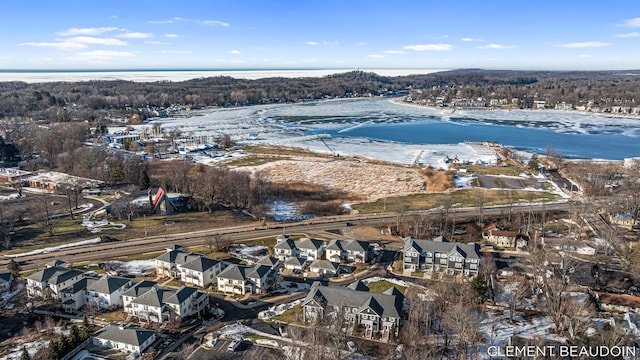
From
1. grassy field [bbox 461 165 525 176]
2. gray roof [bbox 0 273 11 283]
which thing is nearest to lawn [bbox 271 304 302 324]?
gray roof [bbox 0 273 11 283]

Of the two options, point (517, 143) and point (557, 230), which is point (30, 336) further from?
point (517, 143)

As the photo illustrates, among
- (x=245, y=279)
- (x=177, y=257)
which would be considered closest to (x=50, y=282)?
(x=177, y=257)

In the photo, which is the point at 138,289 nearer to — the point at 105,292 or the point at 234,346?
the point at 105,292

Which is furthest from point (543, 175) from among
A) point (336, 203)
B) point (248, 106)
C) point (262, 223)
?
point (248, 106)

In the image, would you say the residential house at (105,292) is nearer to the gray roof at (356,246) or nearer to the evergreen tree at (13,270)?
the evergreen tree at (13,270)

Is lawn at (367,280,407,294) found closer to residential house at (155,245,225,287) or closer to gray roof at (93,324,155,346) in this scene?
residential house at (155,245,225,287)
